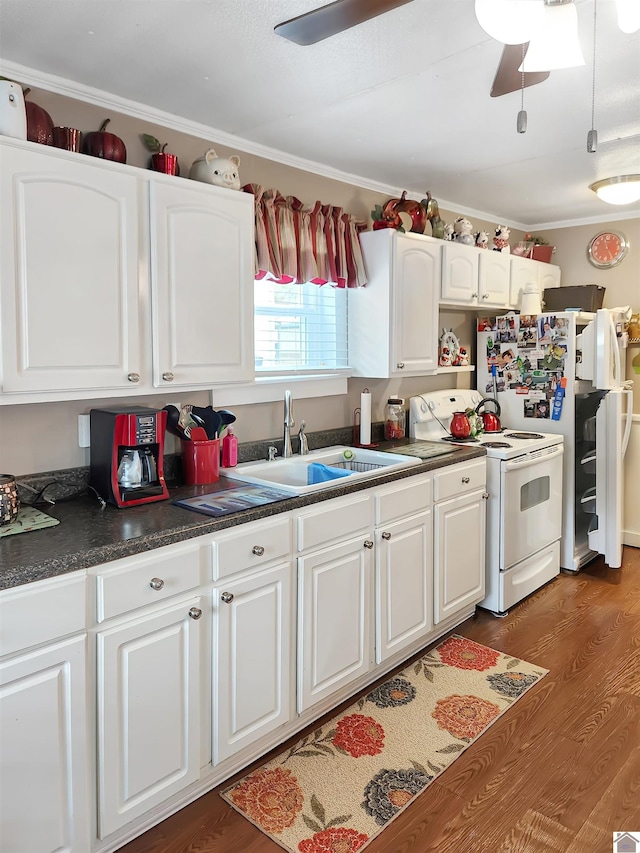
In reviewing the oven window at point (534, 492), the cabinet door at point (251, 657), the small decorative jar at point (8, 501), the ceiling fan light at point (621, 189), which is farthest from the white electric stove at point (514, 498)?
the small decorative jar at point (8, 501)

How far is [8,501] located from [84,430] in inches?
19.5

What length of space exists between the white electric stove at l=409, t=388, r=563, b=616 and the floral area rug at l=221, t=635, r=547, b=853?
0.58m

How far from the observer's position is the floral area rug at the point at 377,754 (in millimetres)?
1961

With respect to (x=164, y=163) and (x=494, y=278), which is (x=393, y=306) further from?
(x=164, y=163)

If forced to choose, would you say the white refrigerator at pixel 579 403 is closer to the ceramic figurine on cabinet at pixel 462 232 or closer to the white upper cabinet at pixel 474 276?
the white upper cabinet at pixel 474 276

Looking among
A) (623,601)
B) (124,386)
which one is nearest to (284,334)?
(124,386)

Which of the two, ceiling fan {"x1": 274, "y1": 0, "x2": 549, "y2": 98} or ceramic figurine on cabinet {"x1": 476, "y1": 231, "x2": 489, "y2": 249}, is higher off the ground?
ceramic figurine on cabinet {"x1": 476, "y1": 231, "x2": 489, "y2": 249}

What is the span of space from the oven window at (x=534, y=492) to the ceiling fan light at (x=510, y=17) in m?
2.50

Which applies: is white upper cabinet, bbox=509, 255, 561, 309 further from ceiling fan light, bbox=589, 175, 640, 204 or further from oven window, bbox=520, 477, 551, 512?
oven window, bbox=520, 477, 551, 512

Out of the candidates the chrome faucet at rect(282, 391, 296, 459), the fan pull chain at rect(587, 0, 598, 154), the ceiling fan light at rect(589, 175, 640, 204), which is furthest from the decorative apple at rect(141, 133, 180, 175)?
the ceiling fan light at rect(589, 175, 640, 204)

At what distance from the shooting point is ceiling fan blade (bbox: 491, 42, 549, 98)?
5.62 feet

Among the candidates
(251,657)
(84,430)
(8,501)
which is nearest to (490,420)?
(251,657)

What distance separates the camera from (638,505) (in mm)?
4488

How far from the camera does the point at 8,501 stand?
73.9 inches
